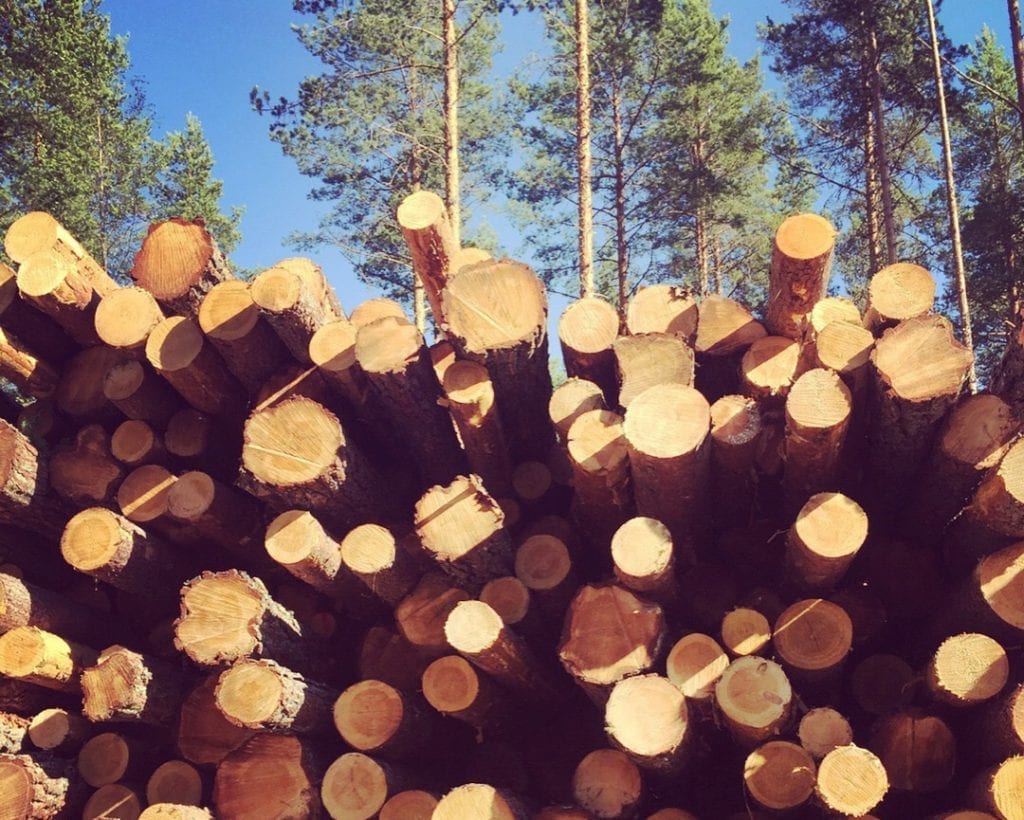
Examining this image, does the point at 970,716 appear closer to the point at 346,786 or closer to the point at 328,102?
the point at 346,786

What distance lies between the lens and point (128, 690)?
3098mm

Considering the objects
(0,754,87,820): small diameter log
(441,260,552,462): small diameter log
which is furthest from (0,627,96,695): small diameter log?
(441,260,552,462): small diameter log

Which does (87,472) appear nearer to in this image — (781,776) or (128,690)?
(128,690)

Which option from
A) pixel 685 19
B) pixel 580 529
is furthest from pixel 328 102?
pixel 580 529

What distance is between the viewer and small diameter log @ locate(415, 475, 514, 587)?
298 cm

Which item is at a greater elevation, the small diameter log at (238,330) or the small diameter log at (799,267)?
the small diameter log at (799,267)

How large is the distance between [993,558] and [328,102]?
50.6 feet

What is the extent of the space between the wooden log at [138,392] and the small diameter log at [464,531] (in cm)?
134

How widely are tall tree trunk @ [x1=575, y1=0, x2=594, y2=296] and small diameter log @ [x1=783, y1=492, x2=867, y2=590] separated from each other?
11387 mm

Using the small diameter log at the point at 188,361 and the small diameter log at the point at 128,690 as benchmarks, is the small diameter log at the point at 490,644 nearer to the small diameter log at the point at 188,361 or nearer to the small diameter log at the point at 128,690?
the small diameter log at the point at 128,690

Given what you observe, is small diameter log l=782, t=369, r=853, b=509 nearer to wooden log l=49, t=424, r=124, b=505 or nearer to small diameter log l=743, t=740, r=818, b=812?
small diameter log l=743, t=740, r=818, b=812

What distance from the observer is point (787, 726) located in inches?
101

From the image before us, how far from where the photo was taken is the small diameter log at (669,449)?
276 centimetres

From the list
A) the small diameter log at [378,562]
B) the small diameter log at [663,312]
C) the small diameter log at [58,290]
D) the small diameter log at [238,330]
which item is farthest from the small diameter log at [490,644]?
the small diameter log at [58,290]
